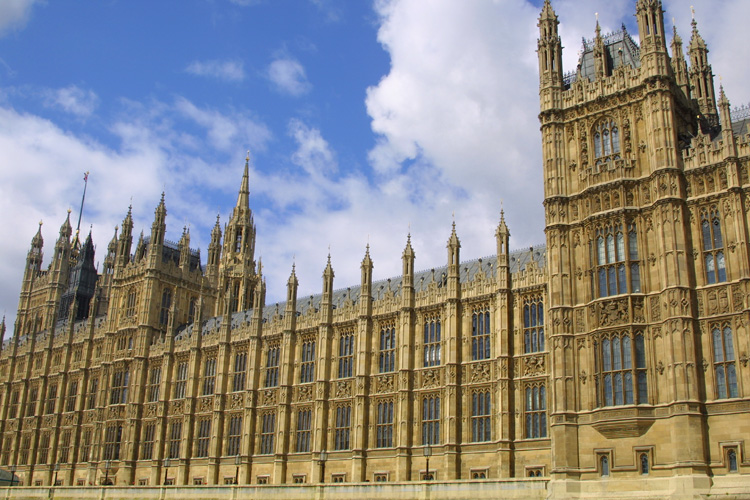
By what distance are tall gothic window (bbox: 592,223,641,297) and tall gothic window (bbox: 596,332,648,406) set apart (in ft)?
7.42

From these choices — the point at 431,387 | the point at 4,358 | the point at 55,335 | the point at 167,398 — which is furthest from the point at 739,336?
the point at 4,358

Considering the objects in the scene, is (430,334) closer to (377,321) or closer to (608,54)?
(377,321)

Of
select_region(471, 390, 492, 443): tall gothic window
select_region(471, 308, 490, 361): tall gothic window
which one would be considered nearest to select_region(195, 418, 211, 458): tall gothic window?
select_region(471, 390, 492, 443): tall gothic window

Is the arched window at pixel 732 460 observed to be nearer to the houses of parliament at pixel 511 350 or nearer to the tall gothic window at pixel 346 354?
the houses of parliament at pixel 511 350

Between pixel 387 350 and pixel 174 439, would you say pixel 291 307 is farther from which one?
pixel 174 439

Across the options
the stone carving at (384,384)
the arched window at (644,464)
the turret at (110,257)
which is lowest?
the arched window at (644,464)

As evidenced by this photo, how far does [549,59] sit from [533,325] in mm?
15025

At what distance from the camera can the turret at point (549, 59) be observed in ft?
132

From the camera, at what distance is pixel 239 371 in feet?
202

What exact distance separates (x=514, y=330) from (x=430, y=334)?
6.37 meters

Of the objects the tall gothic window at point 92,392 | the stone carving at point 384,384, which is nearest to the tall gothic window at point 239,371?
the stone carving at point 384,384

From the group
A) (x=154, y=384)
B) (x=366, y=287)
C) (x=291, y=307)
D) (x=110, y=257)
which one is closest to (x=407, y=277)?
(x=366, y=287)

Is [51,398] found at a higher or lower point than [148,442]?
higher

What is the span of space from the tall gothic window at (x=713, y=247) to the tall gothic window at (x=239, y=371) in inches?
1476
